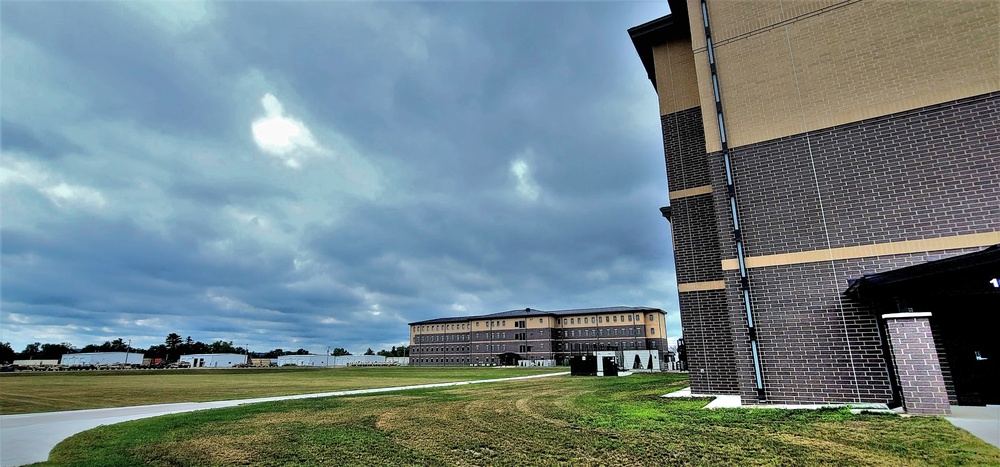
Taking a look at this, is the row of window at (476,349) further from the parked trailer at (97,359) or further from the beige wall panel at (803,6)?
the beige wall panel at (803,6)

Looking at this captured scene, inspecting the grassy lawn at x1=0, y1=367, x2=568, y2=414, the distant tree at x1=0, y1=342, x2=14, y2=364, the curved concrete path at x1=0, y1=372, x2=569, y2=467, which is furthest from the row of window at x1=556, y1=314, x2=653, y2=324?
the distant tree at x1=0, y1=342, x2=14, y2=364

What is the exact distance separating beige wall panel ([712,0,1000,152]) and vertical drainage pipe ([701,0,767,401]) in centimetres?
19

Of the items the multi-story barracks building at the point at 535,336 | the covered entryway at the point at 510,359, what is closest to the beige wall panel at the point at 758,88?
the multi-story barracks building at the point at 535,336

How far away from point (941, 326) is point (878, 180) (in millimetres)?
3470

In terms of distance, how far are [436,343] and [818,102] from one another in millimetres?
101437

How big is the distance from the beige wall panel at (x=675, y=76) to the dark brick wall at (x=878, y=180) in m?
5.36

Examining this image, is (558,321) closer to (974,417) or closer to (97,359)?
(974,417)

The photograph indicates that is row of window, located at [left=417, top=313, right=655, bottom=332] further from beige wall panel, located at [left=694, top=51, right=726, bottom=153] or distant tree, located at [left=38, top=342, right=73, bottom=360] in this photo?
distant tree, located at [left=38, top=342, right=73, bottom=360]

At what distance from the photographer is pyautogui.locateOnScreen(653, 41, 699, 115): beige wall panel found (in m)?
16.9

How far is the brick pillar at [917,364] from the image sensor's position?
27.1ft

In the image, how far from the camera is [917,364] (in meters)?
8.44

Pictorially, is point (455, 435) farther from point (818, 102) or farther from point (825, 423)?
point (818, 102)

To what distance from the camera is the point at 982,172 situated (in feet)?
31.4

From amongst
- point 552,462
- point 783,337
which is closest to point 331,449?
point 552,462
